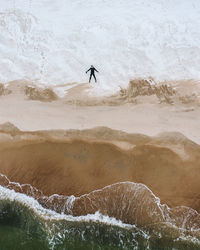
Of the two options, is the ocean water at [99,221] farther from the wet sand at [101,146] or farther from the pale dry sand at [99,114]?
the pale dry sand at [99,114]

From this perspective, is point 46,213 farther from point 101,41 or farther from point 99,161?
point 101,41

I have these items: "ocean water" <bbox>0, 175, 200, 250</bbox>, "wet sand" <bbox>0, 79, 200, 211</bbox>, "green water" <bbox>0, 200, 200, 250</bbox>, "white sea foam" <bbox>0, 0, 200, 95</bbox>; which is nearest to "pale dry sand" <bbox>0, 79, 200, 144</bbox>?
"wet sand" <bbox>0, 79, 200, 211</bbox>

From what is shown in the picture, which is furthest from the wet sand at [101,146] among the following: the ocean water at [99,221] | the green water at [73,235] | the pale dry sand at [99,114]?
the green water at [73,235]

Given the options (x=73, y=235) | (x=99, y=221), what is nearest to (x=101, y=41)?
(x=99, y=221)

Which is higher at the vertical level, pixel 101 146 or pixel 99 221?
pixel 101 146

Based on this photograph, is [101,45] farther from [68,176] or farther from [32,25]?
[68,176]

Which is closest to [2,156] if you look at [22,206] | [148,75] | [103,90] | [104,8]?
[22,206]

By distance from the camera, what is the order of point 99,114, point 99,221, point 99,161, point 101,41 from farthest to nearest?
point 101,41
point 99,114
point 99,161
point 99,221
